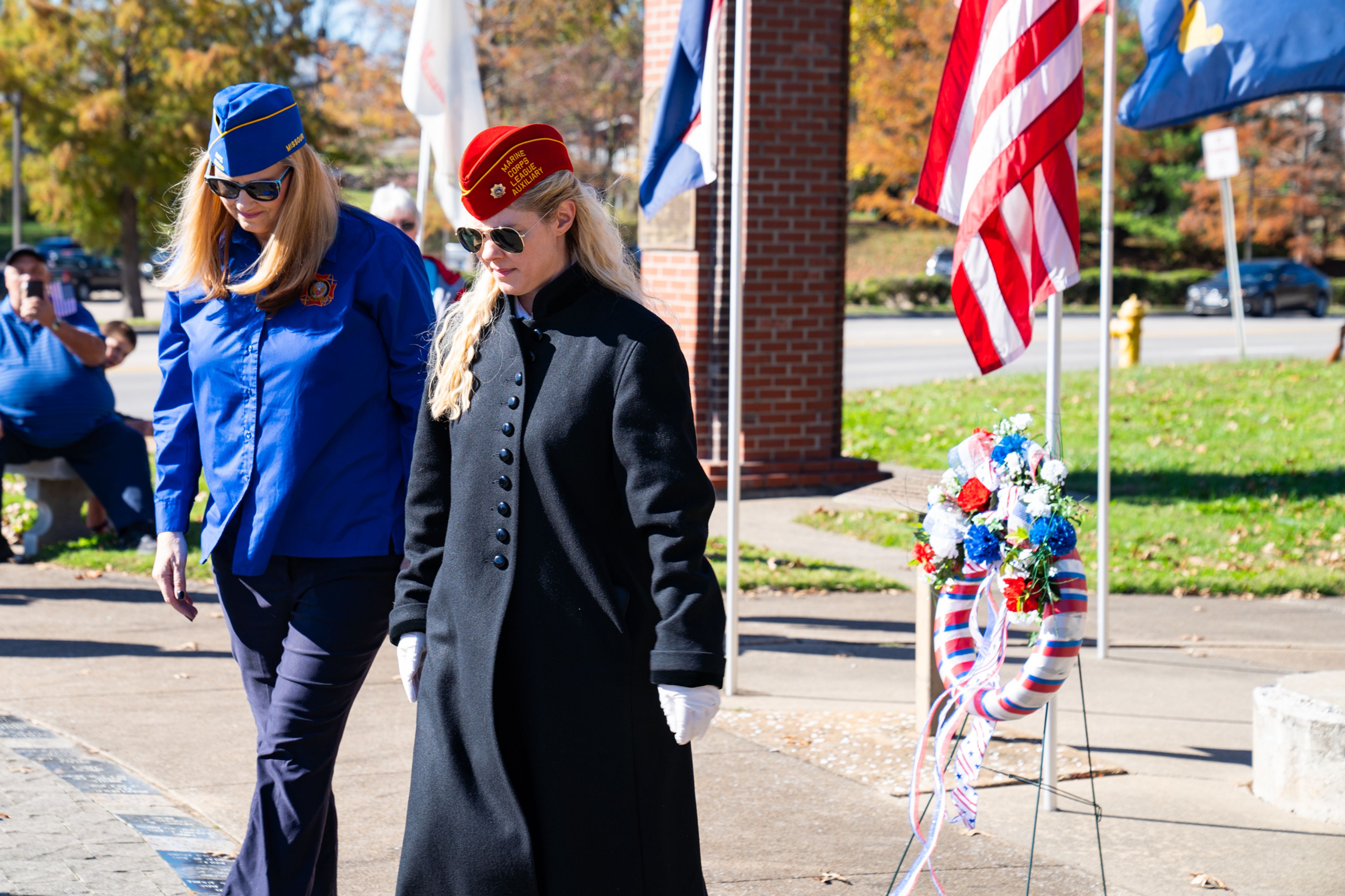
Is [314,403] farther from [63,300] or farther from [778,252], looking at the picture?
[778,252]

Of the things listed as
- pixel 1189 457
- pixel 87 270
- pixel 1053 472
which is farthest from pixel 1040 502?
pixel 87 270

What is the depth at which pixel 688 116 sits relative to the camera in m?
6.19

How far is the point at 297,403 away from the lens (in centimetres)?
336

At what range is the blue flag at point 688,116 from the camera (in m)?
5.97

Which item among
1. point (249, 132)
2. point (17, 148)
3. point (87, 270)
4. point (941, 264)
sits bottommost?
point (249, 132)

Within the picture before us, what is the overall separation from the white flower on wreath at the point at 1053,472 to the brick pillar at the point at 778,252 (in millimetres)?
7033

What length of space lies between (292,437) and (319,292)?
0.35 m

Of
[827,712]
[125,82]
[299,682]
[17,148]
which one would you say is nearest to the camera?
[299,682]

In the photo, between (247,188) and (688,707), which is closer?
(688,707)

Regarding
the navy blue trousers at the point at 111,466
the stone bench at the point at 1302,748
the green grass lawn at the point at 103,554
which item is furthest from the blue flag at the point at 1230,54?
the navy blue trousers at the point at 111,466

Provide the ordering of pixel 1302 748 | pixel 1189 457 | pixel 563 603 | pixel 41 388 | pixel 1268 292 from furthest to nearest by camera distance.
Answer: pixel 1268 292
pixel 1189 457
pixel 41 388
pixel 1302 748
pixel 563 603

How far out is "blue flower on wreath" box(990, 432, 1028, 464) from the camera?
382 centimetres

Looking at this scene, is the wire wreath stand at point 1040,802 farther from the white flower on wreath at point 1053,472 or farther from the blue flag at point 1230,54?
the blue flag at point 1230,54

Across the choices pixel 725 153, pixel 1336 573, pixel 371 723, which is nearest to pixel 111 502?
pixel 371 723
